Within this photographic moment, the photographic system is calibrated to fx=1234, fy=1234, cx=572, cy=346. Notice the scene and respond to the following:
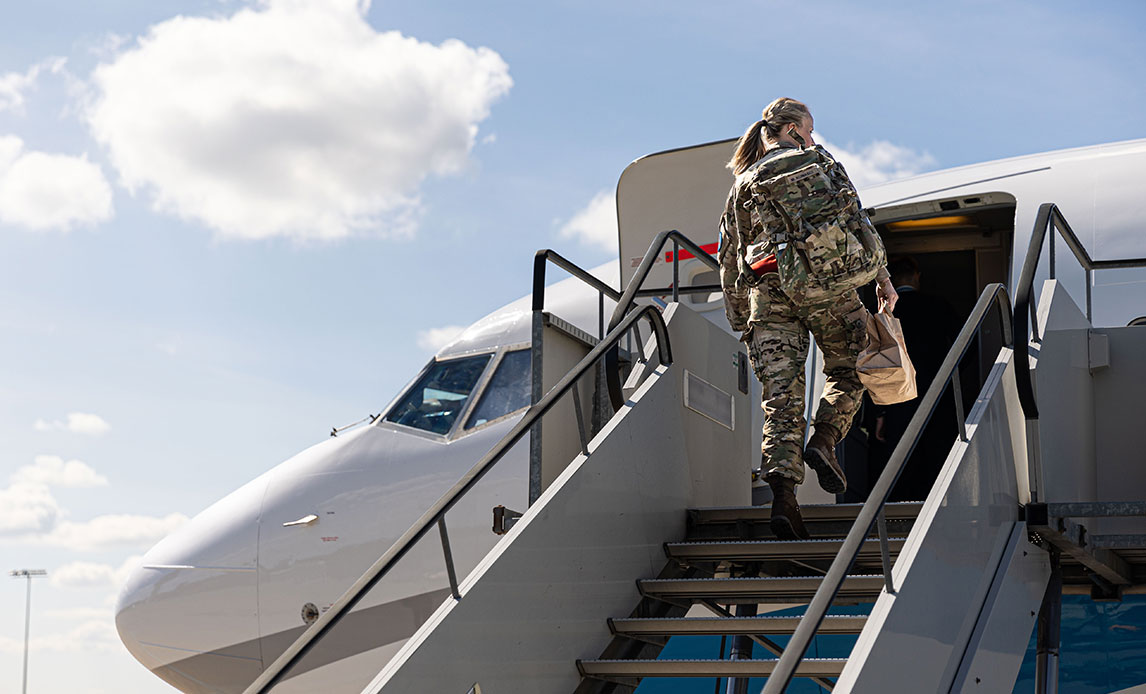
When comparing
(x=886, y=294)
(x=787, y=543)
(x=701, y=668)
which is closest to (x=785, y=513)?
(x=787, y=543)

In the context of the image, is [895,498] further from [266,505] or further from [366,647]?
[266,505]

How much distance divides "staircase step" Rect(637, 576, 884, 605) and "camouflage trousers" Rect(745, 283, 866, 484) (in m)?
0.49

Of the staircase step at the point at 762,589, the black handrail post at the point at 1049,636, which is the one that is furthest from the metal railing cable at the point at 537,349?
the black handrail post at the point at 1049,636

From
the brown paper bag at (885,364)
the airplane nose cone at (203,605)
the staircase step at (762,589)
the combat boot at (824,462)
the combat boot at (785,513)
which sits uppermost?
the brown paper bag at (885,364)

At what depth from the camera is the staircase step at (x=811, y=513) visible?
481 cm

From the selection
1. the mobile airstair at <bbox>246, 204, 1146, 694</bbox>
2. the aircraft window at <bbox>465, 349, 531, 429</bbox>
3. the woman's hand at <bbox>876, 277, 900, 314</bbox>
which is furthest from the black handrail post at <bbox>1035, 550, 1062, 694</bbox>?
the aircraft window at <bbox>465, 349, 531, 429</bbox>

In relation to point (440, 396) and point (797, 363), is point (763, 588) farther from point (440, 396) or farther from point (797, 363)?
point (440, 396)

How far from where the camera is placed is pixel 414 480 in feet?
24.3

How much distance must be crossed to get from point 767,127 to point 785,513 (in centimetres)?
Result: 154

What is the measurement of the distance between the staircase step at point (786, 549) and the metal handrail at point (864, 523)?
0.65m

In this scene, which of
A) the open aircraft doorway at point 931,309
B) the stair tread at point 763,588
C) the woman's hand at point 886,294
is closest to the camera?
the stair tread at point 763,588

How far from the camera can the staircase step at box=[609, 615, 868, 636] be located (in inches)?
171

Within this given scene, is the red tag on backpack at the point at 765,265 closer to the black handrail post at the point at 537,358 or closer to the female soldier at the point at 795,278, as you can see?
the female soldier at the point at 795,278

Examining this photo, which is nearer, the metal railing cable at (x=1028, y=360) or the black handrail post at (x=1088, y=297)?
the metal railing cable at (x=1028, y=360)
